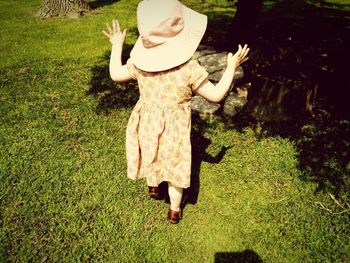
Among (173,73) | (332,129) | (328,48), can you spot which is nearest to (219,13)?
(328,48)

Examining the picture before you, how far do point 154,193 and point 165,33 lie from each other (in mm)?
2277

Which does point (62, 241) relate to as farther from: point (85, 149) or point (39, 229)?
point (85, 149)

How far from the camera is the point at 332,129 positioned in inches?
208

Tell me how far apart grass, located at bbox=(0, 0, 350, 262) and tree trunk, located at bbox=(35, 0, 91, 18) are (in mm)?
6069

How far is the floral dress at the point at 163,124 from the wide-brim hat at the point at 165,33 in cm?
11

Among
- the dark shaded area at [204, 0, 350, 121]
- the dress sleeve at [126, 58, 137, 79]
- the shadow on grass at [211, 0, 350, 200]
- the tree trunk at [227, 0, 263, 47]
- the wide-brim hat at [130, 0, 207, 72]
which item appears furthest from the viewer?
the tree trunk at [227, 0, 263, 47]

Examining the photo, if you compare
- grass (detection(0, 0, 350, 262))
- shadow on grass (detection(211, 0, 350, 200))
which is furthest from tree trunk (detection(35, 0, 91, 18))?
shadow on grass (detection(211, 0, 350, 200))

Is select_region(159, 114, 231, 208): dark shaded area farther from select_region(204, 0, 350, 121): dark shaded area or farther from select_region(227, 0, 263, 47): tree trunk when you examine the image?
select_region(227, 0, 263, 47): tree trunk

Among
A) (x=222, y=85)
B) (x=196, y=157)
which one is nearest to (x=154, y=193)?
(x=196, y=157)

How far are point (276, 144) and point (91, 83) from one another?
4374 mm

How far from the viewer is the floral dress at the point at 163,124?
277 centimetres

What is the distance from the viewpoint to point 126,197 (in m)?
4.17

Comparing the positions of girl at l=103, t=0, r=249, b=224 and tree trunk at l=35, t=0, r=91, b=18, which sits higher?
girl at l=103, t=0, r=249, b=224

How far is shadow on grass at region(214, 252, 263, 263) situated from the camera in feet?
11.4
